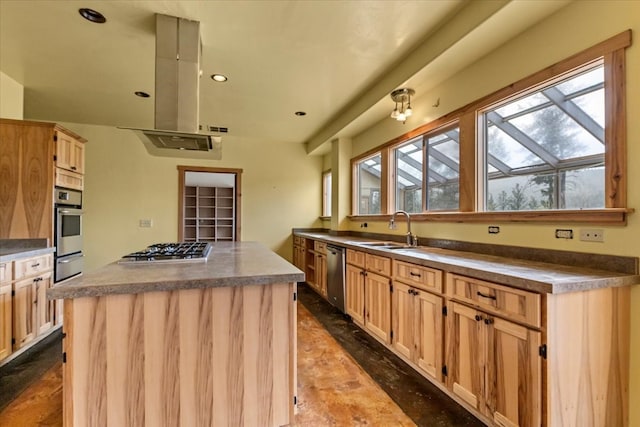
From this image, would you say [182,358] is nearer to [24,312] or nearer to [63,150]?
[24,312]

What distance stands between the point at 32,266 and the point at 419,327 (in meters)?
3.39

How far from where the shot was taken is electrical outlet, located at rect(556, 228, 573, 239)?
1764 millimetres

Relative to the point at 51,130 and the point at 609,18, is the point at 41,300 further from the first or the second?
the point at 609,18

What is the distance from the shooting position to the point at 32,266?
2.70 m

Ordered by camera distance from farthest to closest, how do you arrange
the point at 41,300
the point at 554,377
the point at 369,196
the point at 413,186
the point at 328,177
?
the point at 328,177, the point at 369,196, the point at 413,186, the point at 41,300, the point at 554,377

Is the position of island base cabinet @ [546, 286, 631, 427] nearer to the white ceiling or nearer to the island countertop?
the island countertop

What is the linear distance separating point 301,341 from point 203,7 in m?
2.89

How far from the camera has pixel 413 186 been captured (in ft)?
11.3

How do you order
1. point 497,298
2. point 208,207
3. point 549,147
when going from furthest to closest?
point 208,207 < point 549,147 < point 497,298

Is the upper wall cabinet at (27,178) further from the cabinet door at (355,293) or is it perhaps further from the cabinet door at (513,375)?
the cabinet door at (513,375)

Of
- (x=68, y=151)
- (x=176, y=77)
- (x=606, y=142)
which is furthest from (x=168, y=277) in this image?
(x=68, y=151)

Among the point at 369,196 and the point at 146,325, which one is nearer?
the point at 146,325

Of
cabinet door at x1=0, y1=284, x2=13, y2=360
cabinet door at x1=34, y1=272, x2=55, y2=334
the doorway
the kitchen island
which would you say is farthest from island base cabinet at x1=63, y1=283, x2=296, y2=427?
the doorway

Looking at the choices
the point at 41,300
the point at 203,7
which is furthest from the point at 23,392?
the point at 203,7
